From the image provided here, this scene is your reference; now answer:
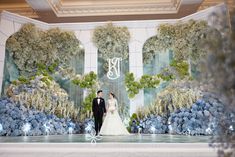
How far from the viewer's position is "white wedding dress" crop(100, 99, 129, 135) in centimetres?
698

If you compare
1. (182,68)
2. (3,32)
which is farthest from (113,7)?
(3,32)

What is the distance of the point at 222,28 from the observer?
1740 mm

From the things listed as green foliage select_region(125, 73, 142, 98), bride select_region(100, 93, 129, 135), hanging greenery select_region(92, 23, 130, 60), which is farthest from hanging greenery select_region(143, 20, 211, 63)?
bride select_region(100, 93, 129, 135)

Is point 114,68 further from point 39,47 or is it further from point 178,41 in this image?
point 39,47

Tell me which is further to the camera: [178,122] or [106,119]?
[178,122]

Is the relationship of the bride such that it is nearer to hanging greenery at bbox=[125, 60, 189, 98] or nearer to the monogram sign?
hanging greenery at bbox=[125, 60, 189, 98]

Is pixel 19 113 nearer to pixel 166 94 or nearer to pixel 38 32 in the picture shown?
pixel 38 32

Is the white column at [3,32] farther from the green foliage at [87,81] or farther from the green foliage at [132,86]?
the green foliage at [132,86]

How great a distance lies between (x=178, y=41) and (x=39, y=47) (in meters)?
6.18

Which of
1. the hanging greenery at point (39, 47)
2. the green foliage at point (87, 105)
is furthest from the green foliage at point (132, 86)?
the hanging greenery at point (39, 47)

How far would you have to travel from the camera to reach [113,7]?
37.6ft

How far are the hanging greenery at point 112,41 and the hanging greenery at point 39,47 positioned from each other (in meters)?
0.97

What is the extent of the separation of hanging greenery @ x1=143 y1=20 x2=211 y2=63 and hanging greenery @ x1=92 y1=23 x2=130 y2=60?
0.96 meters

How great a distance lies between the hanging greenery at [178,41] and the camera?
9.53 m
